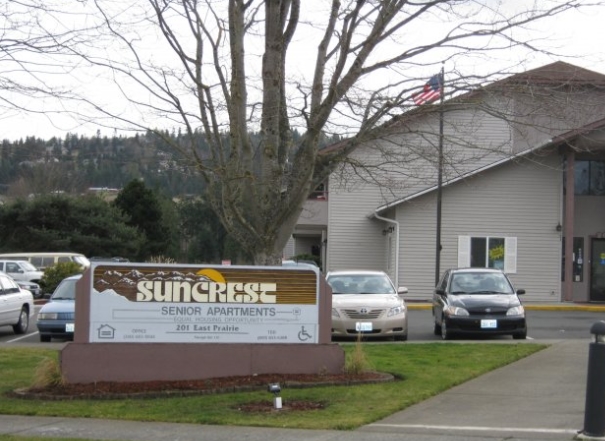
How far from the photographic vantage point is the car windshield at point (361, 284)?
18.8 metres

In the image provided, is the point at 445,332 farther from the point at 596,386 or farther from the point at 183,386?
the point at 596,386

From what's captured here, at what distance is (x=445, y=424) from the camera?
9.21m

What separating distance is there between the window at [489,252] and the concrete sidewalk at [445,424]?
19122mm

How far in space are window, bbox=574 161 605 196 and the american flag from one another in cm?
2139

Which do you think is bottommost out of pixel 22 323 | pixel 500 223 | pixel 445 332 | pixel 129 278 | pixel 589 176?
pixel 22 323

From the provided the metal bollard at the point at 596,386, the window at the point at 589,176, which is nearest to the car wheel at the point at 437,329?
the metal bollard at the point at 596,386

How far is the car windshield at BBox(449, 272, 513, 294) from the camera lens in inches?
754

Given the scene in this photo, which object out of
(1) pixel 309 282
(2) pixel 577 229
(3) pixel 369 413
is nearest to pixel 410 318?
(2) pixel 577 229

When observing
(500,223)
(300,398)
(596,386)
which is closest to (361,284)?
(300,398)

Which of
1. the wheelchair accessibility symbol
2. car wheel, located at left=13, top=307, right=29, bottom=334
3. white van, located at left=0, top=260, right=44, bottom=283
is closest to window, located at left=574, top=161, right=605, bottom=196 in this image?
car wheel, located at left=13, top=307, right=29, bottom=334

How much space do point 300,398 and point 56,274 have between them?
2425 centimetres

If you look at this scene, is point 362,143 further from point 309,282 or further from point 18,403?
point 18,403

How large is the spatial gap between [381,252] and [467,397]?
2437cm

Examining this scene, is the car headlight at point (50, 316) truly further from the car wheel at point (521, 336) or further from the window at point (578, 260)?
the window at point (578, 260)
